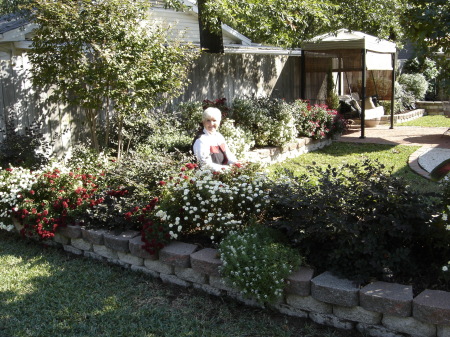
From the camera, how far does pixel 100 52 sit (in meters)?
5.52

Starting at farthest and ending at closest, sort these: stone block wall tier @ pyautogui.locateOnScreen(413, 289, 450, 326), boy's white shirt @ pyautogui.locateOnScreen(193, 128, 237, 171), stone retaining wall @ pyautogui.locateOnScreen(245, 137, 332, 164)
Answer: stone retaining wall @ pyautogui.locateOnScreen(245, 137, 332, 164) → boy's white shirt @ pyautogui.locateOnScreen(193, 128, 237, 171) → stone block wall tier @ pyautogui.locateOnScreen(413, 289, 450, 326)

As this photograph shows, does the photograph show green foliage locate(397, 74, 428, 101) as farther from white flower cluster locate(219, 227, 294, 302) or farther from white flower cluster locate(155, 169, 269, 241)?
white flower cluster locate(219, 227, 294, 302)

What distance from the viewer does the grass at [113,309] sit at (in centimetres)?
318

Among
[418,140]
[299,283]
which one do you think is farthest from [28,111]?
[418,140]

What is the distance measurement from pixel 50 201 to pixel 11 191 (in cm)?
41

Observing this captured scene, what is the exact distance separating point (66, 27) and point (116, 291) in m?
3.42

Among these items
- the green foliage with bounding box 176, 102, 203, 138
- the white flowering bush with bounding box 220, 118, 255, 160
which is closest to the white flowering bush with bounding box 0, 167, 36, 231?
the white flowering bush with bounding box 220, 118, 255, 160

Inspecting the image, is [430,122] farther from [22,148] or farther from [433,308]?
[433,308]

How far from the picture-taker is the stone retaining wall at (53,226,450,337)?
2857mm

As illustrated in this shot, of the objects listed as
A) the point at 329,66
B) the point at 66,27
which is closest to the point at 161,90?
the point at 66,27

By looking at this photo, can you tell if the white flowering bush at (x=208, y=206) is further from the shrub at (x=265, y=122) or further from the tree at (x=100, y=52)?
the shrub at (x=265, y=122)

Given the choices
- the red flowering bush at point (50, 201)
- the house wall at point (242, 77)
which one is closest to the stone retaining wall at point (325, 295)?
the red flowering bush at point (50, 201)

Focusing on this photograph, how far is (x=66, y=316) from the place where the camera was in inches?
134

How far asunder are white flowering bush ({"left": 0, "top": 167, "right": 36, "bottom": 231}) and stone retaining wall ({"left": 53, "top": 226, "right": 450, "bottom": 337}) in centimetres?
129
